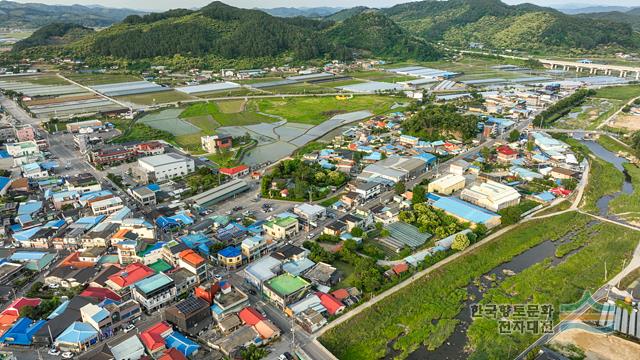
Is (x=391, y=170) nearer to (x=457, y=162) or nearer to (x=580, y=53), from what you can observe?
(x=457, y=162)

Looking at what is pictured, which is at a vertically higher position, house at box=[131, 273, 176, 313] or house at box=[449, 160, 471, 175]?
house at box=[449, 160, 471, 175]

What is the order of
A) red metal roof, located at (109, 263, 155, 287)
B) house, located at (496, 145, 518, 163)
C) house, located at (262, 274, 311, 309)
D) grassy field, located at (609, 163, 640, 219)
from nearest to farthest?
house, located at (262, 274, 311, 309), red metal roof, located at (109, 263, 155, 287), grassy field, located at (609, 163, 640, 219), house, located at (496, 145, 518, 163)

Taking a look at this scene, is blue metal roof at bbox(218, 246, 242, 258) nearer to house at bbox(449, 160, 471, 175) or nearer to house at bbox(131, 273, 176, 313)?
house at bbox(131, 273, 176, 313)

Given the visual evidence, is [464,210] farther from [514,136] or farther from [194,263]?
[514,136]

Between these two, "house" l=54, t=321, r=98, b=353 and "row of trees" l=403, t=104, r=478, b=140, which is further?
"row of trees" l=403, t=104, r=478, b=140

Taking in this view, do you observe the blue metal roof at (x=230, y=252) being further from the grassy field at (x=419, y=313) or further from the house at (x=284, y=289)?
the grassy field at (x=419, y=313)

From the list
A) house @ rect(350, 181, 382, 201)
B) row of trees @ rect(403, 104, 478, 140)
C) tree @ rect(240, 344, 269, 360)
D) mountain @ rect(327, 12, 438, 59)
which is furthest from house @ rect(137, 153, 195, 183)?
mountain @ rect(327, 12, 438, 59)
